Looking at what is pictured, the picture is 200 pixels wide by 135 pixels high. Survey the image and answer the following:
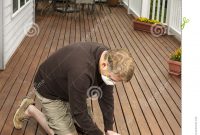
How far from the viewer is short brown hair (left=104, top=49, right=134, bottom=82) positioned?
2.17 metres

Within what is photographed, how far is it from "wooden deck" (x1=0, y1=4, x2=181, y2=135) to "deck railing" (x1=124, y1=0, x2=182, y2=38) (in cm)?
38

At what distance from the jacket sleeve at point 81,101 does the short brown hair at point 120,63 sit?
0.20 meters

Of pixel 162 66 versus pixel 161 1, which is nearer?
pixel 162 66

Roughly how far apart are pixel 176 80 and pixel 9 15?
2390 millimetres

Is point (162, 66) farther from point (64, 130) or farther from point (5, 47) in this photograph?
point (64, 130)

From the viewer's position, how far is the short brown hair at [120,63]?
7.13 feet

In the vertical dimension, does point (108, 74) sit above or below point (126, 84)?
above

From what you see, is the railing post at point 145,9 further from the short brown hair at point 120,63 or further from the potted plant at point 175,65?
the short brown hair at point 120,63

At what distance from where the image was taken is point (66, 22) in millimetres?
9273

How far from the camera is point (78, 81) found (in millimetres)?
2316

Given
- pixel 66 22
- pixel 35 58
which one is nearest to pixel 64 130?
pixel 35 58

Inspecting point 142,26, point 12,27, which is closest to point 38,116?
point 12,27

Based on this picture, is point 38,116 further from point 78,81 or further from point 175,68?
point 175,68

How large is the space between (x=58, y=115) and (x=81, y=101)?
0.59m
